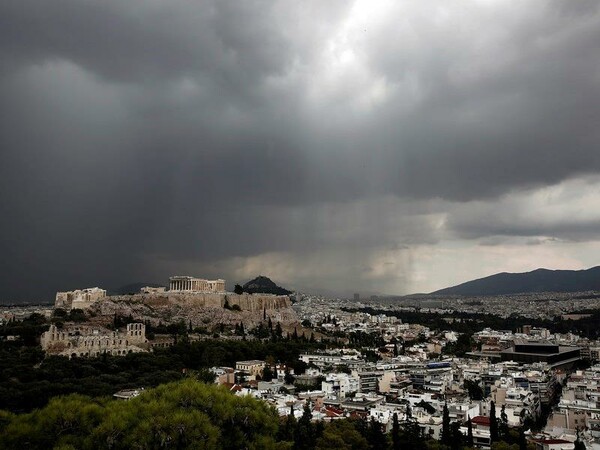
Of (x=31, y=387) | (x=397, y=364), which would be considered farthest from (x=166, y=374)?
(x=397, y=364)

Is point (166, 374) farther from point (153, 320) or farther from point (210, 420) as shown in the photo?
point (153, 320)

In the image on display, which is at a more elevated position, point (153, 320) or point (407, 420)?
point (153, 320)

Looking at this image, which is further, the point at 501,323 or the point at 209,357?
the point at 501,323

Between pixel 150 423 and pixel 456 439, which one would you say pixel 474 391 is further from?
pixel 150 423

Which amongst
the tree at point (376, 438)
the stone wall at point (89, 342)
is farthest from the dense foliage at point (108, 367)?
the tree at point (376, 438)

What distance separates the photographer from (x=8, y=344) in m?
40.0

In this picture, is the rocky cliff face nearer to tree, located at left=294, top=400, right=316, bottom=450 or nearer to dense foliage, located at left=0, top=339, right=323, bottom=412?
dense foliage, located at left=0, top=339, right=323, bottom=412

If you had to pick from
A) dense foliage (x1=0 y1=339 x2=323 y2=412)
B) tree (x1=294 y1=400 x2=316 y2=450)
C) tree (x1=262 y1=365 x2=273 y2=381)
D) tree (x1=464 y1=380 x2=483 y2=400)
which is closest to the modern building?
tree (x1=464 y1=380 x2=483 y2=400)

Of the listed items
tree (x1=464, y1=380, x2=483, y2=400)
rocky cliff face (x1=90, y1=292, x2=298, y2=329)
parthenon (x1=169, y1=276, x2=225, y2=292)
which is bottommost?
tree (x1=464, y1=380, x2=483, y2=400)

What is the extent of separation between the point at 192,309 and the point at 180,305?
1.65 m

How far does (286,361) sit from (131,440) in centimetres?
3332

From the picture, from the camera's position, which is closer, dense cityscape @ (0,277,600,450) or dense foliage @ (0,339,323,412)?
dense cityscape @ (0,277,600,450)

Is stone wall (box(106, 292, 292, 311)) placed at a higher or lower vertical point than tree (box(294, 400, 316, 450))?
higher

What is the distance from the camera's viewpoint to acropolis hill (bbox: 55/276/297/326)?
58.7 m
